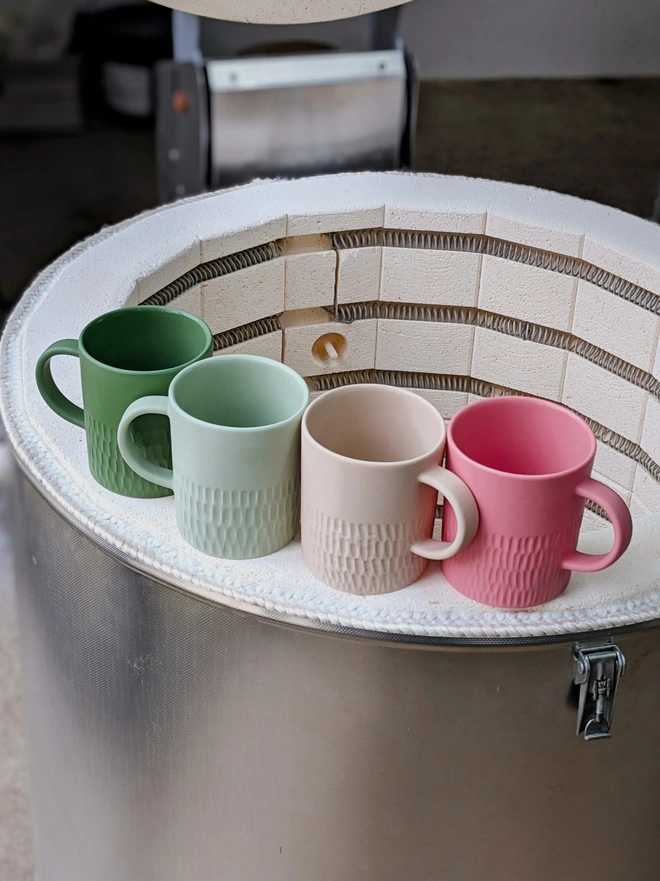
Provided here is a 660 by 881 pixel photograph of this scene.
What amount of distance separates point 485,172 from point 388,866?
2163 mm

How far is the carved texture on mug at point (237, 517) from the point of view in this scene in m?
0.86

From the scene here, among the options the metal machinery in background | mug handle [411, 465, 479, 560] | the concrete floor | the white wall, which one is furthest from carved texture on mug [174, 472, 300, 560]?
the white wall

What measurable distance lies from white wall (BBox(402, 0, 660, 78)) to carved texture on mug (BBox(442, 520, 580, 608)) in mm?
2452

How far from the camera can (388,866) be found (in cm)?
96

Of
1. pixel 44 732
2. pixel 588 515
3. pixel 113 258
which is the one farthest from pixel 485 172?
pixel 44 732

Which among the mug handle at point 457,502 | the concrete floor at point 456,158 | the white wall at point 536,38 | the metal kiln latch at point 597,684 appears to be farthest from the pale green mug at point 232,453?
the white wall at point 536,38

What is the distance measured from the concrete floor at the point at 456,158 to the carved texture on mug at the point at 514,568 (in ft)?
4.09

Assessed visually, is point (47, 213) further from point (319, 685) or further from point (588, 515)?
point (319, 685)

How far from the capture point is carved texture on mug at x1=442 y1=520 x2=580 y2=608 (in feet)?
2.74

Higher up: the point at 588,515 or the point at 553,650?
the point at 553,650

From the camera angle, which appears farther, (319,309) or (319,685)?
(319,309)

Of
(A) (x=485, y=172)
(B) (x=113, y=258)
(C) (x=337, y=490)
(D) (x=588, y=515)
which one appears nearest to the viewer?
(C) (x=337, y=490)

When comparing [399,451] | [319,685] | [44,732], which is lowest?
[44,732]

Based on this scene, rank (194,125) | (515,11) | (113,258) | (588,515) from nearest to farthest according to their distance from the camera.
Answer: (113,258)
(588,515)
(194,125)
(515,11)
